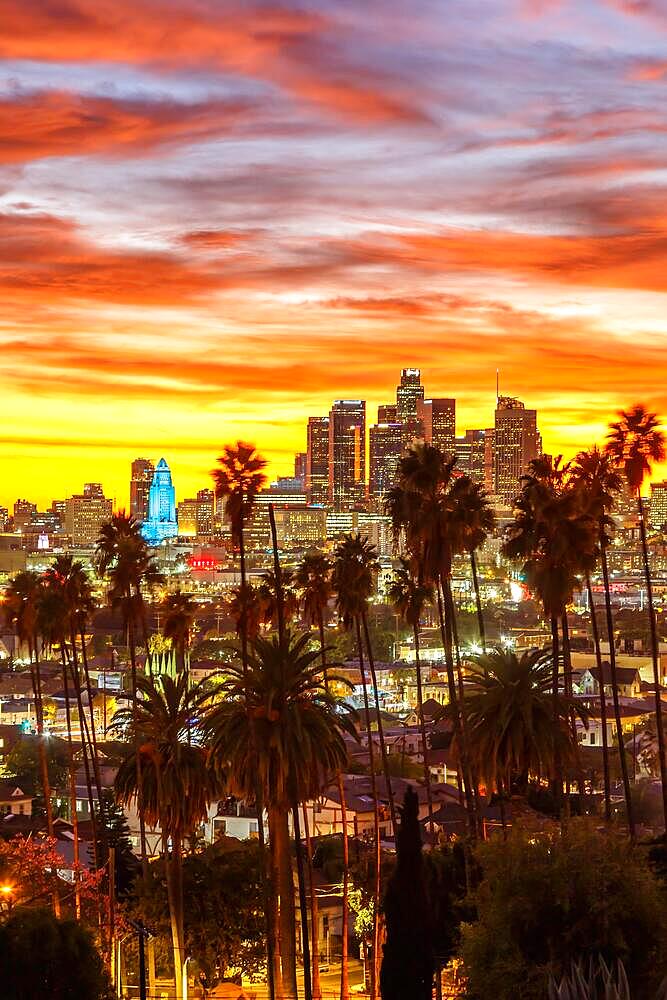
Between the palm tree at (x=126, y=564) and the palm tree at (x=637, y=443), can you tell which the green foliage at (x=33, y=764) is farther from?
the palm tree at (x=637, y=443)

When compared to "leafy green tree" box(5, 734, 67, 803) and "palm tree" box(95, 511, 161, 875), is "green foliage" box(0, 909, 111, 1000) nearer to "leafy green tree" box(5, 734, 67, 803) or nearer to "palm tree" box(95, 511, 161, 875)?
"palm tree" box(95, 511, 161, 875)

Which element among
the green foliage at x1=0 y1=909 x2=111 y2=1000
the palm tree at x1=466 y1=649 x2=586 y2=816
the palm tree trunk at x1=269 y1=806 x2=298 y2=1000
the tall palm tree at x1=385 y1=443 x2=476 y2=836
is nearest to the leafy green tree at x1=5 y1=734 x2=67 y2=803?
the tall palm tree at x1=385 y1=443 x2=476 y2=836

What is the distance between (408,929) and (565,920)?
325cm

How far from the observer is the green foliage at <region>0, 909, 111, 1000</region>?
24141 millimetres

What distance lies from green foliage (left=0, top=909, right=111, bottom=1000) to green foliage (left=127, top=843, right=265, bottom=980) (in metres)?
12.0

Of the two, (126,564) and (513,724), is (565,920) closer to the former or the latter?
(513,724)

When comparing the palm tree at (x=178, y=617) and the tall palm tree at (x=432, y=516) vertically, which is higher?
the tall palm tree at (x=432, y=516)

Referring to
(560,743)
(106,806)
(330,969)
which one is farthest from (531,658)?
(106,806)

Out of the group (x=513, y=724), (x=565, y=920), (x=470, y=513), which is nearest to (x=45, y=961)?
(x=565, y=920)

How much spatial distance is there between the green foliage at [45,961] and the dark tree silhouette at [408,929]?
5279 mm

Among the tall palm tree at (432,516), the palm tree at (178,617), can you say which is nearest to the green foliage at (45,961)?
the tall palm tree at (432,516)

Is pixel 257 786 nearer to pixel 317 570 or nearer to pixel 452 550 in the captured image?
pixel 452 550

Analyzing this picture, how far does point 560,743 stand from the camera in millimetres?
33062

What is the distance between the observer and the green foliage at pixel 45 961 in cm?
2414
